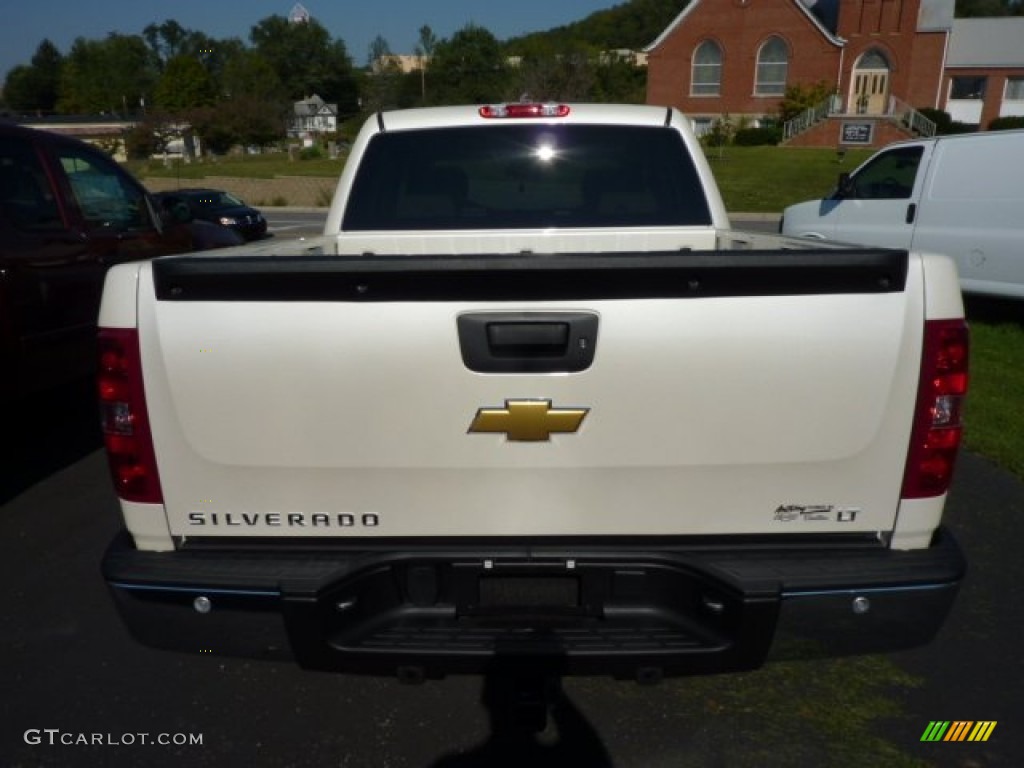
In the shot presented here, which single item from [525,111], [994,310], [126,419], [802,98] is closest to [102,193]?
[525,111]

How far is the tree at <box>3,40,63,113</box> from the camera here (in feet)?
403

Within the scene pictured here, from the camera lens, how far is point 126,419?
2.23 meters

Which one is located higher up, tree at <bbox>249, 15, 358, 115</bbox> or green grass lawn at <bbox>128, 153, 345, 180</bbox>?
tree at <bbox>249, 15, 358, 115</bbox>

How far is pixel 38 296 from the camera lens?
15.8 ft

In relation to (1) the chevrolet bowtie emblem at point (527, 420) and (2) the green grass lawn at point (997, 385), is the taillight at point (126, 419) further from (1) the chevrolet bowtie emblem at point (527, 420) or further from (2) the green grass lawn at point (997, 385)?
(2) the green grass lawn at point (997, 385)

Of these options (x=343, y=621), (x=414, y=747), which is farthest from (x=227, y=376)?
(x=414, y=747)

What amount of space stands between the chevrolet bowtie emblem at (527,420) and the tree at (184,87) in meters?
107

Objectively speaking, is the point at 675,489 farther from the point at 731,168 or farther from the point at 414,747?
the point at 731,168

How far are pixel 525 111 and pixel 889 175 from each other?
7.16m

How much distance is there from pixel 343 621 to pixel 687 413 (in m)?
1.08

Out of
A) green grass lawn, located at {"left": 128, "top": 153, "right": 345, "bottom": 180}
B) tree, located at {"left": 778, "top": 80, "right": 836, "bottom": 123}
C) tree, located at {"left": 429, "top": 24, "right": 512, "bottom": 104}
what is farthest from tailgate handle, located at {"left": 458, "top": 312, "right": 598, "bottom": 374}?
tree, located at {"left": 429, "top": 24, "right": 512, "bottom": 104}

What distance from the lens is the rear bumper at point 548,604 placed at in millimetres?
2170

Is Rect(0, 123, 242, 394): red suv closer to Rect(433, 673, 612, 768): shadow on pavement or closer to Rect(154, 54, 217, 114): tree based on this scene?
Rect(433, 673, 612, 768): shadow on pavement

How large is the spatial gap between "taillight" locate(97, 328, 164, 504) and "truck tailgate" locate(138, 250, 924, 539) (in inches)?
1.6
